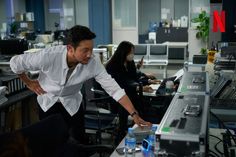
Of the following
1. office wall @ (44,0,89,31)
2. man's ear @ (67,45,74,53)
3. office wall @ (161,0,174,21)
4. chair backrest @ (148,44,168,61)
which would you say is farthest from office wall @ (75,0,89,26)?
man's ear @ (67,45,74,53)

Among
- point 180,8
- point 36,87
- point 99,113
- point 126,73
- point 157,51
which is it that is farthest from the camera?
point 180,8

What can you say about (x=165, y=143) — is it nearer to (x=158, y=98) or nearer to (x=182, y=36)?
(x=158, y=98)

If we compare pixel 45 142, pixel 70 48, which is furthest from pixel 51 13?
pixel 45 142

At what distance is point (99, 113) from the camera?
354 centimetres

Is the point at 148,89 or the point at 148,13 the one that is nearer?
the point at 148,89

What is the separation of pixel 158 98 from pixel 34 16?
23.7 feet

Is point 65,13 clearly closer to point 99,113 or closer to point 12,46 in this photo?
point 12,46

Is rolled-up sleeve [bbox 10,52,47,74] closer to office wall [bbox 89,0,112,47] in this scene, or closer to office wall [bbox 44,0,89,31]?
office wall [bbox 89,0,112,47]

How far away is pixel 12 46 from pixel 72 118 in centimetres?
351

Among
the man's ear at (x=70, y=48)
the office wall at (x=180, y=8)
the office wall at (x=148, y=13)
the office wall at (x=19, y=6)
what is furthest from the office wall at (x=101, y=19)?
the man's ear at (x=70, y=48)

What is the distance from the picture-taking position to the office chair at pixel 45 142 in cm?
147

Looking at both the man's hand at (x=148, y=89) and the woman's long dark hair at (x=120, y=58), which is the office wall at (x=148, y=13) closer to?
the woman's long dark hair at (x=120, y=58)

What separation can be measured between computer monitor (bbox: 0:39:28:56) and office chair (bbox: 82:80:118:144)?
2367 millimetres

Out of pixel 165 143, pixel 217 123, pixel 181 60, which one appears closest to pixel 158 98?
pixel 217 123
